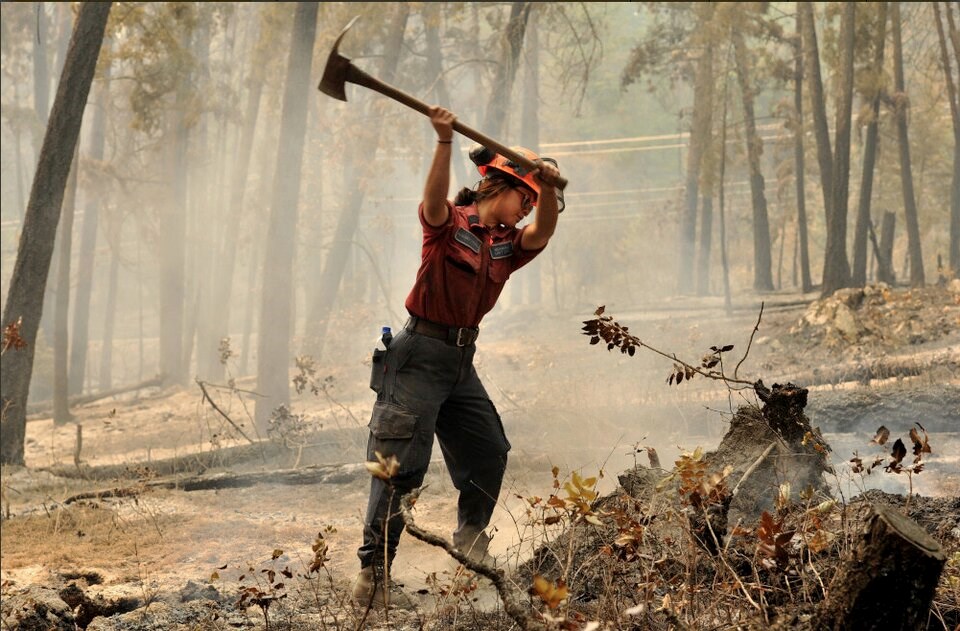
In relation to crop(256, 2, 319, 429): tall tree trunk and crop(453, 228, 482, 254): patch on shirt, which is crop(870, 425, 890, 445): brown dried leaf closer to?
crop(453, 228, 482, 254): patch on shirt

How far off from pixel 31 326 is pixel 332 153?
46.7 ft

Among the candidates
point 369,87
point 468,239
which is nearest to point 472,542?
point 468,239

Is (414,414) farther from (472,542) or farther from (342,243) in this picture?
(342,243)

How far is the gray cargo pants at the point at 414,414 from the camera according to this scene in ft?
14.0

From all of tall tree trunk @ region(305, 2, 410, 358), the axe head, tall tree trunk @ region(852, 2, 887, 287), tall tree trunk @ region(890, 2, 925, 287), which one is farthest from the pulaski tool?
tall tree trunk @ region(890, 2, 925, 287)

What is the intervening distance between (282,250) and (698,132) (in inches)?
514

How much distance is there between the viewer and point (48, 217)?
32.3ft

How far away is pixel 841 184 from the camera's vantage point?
595 inches

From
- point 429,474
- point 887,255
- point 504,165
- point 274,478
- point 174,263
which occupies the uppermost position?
point 887,255

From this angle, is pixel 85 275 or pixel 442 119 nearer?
pixel 442 119

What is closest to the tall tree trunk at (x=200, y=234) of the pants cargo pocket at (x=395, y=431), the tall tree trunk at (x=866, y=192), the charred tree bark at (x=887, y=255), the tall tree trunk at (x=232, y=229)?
the tall tree trunk at (x=232, y=229)

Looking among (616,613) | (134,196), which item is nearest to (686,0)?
(134,196)

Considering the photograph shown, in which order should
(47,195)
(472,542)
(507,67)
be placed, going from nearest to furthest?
(472,542)
(47,195)
(507,67)

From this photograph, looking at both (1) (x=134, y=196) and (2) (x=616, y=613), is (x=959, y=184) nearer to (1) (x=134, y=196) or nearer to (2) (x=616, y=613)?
(1) (x=134, y=196)
